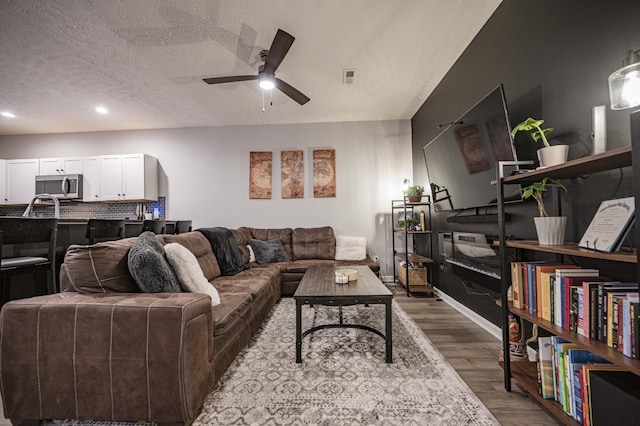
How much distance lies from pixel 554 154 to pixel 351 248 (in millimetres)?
3156

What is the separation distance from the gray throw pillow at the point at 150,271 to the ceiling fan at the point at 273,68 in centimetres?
183

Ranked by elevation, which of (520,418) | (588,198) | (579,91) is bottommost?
(520,418)

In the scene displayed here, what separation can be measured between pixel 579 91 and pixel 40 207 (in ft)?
25.4

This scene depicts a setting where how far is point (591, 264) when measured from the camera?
1471 millimetres

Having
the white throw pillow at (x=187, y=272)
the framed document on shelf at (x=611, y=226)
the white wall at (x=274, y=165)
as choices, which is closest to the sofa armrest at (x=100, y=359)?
the white throw pillow at (x=187, y=272)

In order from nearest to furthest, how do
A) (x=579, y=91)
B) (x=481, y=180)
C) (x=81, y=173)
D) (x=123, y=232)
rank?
(x=579, y=91), (x=481, y=180), (x=123, y=232), (x=81, y=173)

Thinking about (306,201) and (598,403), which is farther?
(306,201)

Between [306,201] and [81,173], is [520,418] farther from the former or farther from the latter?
[81,173]

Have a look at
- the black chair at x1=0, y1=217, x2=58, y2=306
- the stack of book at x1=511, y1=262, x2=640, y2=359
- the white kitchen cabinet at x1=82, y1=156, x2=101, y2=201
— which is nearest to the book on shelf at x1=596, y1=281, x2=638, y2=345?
the stack of book at x1=511, y1=262, x2=640, y2=359

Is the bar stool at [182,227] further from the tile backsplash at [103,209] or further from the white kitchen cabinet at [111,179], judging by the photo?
the white kitchen cabinet at [111,179]

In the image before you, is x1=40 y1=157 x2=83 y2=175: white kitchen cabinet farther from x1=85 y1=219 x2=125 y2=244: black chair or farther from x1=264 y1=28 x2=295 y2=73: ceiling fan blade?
x1=264 y1=28 x2=295 y2=73: ceiling fan blade

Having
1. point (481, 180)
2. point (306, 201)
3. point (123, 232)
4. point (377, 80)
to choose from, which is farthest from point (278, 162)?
point (481, 180)

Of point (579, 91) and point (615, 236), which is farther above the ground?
point (579, 91)

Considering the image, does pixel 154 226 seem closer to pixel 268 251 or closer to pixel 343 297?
pixel 268 251
